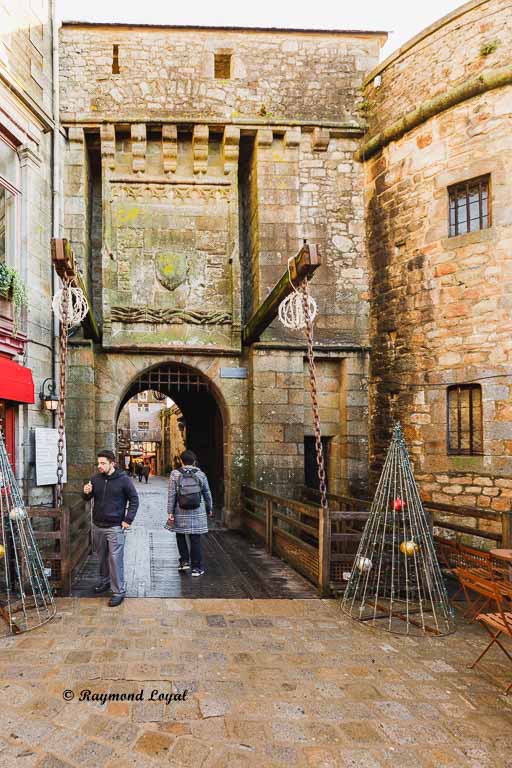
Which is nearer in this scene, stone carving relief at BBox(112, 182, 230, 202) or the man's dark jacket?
the man's dark jacket

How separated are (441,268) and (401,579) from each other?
16.0ft

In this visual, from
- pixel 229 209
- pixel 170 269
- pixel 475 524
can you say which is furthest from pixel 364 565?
pixel 229 209

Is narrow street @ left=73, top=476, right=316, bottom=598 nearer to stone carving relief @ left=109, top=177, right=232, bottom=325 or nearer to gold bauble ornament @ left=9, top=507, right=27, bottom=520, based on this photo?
gold bauble ornament @ left=9, top=507, right=27, bottom=520


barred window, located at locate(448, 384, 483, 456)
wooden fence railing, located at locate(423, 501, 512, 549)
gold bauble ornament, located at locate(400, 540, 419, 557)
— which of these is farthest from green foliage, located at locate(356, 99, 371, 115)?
gold bauble ornament, located at locate(400, 540, 419, 557)

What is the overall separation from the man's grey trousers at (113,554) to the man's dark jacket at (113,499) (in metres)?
0.11

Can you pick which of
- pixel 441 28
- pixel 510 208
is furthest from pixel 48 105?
pixel 510 208

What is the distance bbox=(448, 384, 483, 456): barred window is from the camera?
25.7 feet

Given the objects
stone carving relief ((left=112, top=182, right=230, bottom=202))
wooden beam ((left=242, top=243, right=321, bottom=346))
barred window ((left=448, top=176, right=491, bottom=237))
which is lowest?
wooden beam ((left=242, top=243, right=321, bottom=346))

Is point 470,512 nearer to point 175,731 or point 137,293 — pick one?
point 175,731

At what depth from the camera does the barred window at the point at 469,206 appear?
7902mm

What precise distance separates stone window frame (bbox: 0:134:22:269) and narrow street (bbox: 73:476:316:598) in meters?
4.51

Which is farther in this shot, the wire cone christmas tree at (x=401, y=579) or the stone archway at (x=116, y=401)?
the stone archway at (x=116, y=401)

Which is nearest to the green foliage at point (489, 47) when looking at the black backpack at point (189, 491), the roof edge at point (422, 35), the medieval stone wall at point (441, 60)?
the medieval stone wall at point (441, 60)

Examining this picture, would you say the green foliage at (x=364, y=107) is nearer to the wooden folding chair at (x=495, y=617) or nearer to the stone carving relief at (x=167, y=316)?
the stone carving relief at (x=167, y=316)
